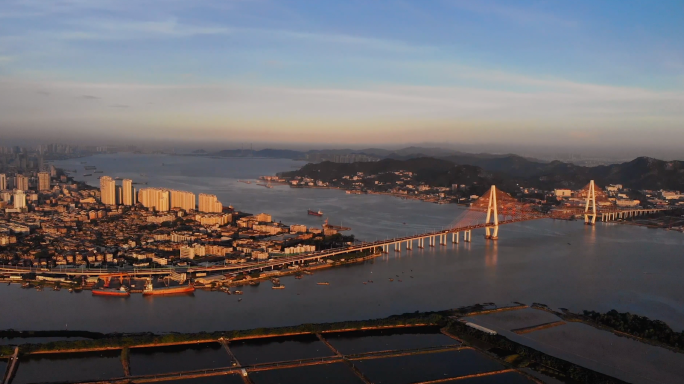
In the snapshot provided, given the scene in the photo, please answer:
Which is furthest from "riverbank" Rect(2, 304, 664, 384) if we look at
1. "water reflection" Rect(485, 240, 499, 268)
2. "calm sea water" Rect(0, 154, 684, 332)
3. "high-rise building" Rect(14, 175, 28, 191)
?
"high-rise building" Rect(14, 175, 28, 191)

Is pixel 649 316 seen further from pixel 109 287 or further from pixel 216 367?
pixel 109 287

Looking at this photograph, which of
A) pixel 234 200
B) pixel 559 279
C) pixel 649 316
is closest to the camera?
pixel 649 316

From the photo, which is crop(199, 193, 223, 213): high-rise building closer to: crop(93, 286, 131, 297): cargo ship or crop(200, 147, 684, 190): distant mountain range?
crop(93, 286, 131, 297): cargo ship

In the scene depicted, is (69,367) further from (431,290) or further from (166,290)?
(431,290)

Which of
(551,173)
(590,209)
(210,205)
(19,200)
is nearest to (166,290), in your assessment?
(210,205)

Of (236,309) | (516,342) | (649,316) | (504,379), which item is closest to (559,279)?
(649,316)

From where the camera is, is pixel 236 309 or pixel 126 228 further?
pixel 126 228

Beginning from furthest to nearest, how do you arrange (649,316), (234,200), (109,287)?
(234,200), (109,287), (649,316)
